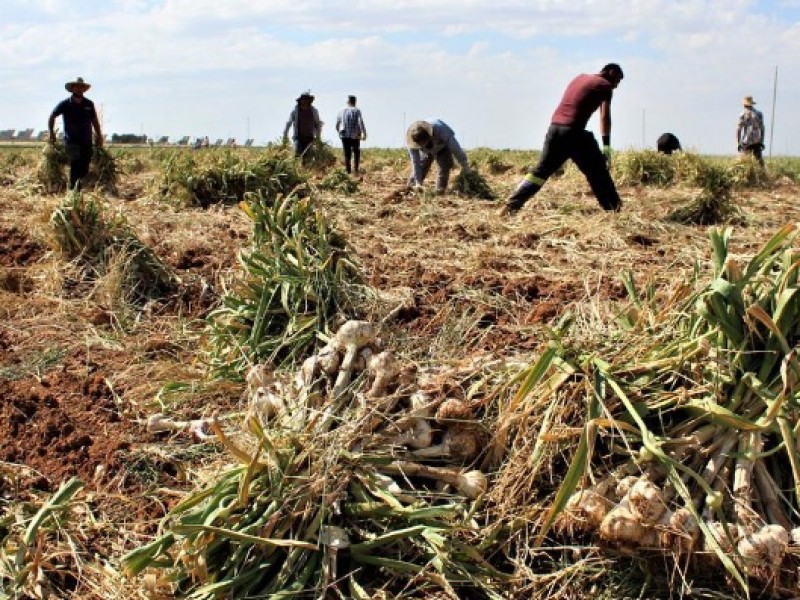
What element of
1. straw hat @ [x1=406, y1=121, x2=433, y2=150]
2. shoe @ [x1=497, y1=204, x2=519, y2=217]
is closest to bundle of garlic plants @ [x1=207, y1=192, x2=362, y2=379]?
shoe @ [x1=497, y1=204, x2=519, y2=217]

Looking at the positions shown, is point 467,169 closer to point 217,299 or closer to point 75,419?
point 217,299

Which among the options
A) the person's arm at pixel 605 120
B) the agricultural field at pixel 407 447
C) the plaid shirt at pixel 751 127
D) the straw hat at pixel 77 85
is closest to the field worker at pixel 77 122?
the straw hat at pixel 77 85

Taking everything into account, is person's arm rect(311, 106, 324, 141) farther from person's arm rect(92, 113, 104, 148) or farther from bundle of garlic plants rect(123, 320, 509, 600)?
bundle of garlic plants rect(123, 320, 509, 600)

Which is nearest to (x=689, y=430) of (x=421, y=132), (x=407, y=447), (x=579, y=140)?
(x=407, y=447)

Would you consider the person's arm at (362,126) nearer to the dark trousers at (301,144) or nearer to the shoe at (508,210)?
the dark trousers at (301,144)

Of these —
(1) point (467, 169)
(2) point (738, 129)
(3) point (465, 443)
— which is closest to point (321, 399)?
(3) point (465, 443)

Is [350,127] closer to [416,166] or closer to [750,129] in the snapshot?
[416,166]

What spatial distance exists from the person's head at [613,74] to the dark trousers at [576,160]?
1.93 feet

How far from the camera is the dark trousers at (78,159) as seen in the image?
34.3 ft

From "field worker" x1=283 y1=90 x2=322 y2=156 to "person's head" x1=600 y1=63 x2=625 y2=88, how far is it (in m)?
6.17

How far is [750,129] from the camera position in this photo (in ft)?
46.0

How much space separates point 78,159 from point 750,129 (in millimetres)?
9842

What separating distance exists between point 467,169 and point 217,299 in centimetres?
550

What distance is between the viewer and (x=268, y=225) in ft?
14.3
